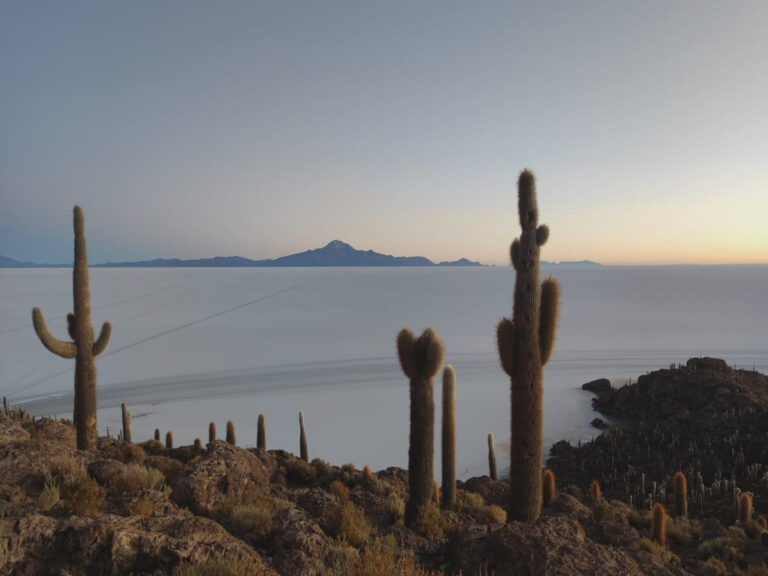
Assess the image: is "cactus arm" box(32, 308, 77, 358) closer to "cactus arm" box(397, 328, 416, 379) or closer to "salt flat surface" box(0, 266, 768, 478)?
"cactus arm" box(397, 328, 416, 379)

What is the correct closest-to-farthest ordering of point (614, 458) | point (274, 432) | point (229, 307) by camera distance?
1. point (614, 458)
2. point (274, 432)
3. point (229, 307)

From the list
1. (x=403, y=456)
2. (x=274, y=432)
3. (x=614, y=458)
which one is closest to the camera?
(x=614, y=458)

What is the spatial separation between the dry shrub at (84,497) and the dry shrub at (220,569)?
2544mm

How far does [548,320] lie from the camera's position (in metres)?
9.23

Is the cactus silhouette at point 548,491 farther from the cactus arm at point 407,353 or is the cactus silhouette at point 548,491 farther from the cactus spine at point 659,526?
the cactus arm at point 407,353

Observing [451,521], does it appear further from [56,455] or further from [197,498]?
[56,455]

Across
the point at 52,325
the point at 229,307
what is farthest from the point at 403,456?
the point at 229,307

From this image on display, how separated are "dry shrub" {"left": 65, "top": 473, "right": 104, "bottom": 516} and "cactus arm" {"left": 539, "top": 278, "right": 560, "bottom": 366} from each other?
8086 mm

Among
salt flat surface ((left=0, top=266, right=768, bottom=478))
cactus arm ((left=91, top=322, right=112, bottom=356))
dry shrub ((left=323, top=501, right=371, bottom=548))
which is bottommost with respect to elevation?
salt flat surface ((left=0, top=266, right=768, bottom=478))

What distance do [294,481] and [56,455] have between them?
22.1 ft

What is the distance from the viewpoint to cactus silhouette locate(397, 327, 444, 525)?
9156 mm

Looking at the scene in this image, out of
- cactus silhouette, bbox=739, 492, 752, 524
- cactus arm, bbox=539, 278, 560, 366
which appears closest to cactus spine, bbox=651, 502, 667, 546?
cactus silhouette, bbox=739, 492, 752, 524

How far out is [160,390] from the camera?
30484mm

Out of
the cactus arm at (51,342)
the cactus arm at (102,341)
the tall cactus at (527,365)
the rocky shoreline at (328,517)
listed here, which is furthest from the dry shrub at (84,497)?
the cactus arm at (102,341)
